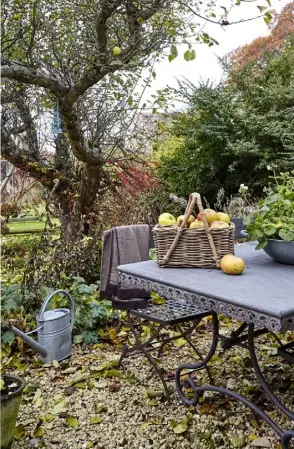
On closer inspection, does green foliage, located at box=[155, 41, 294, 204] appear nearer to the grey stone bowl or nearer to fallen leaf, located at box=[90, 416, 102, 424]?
the grey stone bowl

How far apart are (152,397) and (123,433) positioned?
1.13 feet

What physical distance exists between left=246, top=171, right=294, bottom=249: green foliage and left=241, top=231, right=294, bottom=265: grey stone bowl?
0.03 m

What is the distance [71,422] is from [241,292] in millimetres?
1198

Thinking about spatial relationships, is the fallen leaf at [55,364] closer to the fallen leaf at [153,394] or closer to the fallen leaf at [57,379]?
the fallen leaf at [57,379]

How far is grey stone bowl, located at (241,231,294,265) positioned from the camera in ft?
6.75

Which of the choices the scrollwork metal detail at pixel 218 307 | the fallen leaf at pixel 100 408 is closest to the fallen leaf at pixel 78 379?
the fallen leaf at pixel 100 408

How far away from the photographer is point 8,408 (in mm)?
1833

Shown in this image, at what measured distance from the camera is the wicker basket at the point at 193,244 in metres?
1.97

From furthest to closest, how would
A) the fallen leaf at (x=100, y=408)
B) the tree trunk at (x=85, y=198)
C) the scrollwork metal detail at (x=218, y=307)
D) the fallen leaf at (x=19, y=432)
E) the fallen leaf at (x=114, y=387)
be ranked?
1. the tree trunk at (x=85, y=198)
2. the fallen leaf at (x=114, y=387)
3. the fallen leaf at (x=100, y=408)
4. the fallen leaf at (x=19, y=432)
5. the scrollwork metal detail at (x=218, y=307)

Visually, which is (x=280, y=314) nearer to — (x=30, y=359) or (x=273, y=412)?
(x=273, y=412)

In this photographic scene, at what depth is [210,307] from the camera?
66.1 inches

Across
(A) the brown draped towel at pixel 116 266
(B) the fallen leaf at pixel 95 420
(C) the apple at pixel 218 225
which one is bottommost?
(B) the fallen leaf at pixel 95 420

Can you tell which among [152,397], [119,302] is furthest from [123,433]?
[119,302]

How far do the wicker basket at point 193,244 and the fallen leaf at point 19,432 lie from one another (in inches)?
42.8
